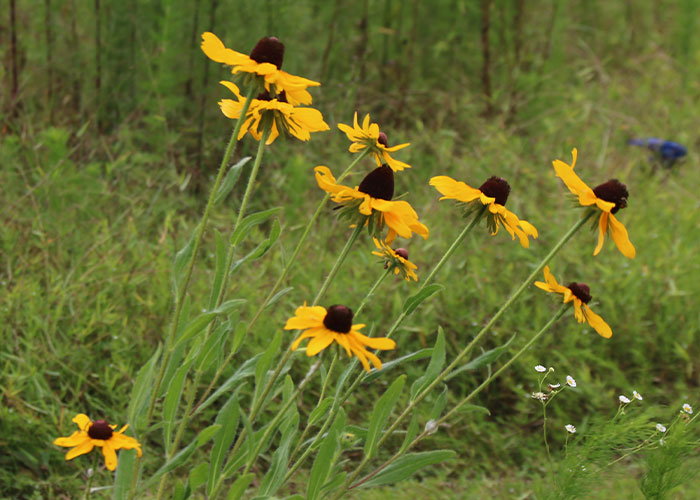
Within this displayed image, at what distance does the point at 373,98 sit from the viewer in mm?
3834

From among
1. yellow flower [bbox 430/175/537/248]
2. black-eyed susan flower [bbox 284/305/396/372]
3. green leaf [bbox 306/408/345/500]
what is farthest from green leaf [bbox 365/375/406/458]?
yellow flower [bbox 430/175/537/248]

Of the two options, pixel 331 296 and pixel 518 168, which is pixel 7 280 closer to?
pixel 331 296

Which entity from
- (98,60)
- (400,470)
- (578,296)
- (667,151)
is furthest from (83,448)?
(667,151)

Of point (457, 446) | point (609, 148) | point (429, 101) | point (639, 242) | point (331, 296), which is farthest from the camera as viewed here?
point (429, 101)

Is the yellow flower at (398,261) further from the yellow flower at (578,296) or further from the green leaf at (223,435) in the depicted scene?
the green leaf at (223,435)

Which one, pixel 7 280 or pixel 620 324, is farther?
pixel 620 324

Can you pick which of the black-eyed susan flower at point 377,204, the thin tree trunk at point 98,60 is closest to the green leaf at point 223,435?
the black-eyed susan flower at point 377,204

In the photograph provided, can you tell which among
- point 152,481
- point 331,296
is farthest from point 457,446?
point 152,481

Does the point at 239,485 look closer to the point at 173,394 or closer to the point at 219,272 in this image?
the point at 173,394

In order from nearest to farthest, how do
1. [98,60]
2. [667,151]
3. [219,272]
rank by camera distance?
1. [219,272]
2. [98,60]
3. [667,151]

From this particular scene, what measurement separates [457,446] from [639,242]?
1099mm

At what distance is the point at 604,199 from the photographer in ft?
3.85

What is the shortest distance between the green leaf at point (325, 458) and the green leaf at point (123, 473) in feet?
1.10

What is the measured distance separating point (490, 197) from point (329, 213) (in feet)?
5.84
